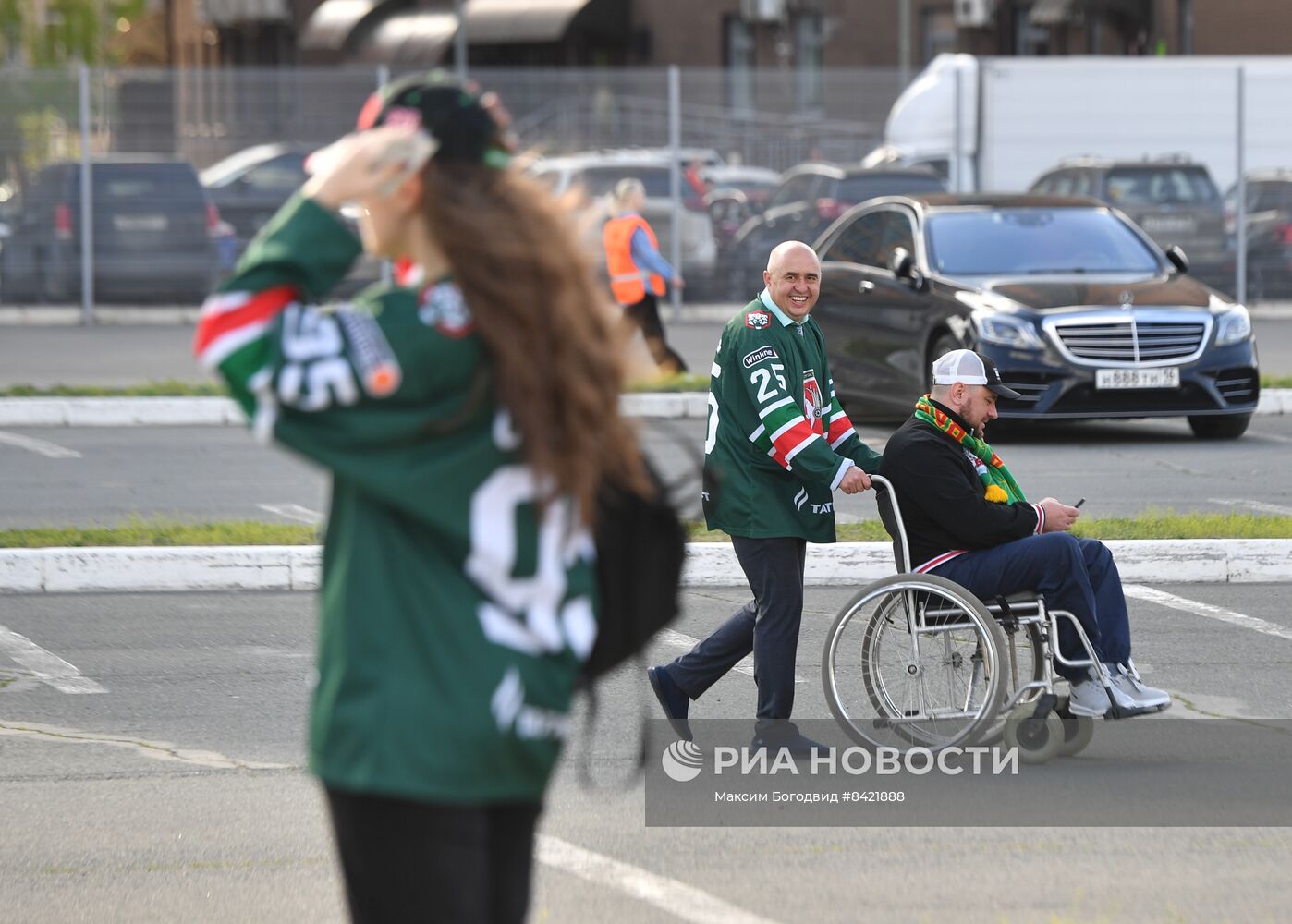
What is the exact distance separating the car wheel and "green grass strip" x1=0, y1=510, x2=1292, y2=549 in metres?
4.08

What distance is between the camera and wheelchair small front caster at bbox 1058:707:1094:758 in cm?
625

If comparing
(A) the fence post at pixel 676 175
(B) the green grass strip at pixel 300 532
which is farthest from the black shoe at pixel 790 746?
(A) the fence post at pixel 676 175

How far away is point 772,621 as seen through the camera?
20.1 feet

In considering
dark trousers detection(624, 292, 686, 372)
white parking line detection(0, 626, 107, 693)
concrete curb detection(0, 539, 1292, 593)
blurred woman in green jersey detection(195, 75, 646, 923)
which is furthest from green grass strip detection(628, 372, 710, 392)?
blurred woman in green jersey detection(195, 75, 646, 923)

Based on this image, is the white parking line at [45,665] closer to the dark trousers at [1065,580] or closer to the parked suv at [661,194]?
the dark trousers at [1065,580]

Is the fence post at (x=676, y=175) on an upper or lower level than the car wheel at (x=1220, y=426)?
upper

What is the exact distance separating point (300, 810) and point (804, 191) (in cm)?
1978

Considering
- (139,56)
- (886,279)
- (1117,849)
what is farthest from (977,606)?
(139,56)

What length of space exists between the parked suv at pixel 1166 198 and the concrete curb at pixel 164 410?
28.3 feet

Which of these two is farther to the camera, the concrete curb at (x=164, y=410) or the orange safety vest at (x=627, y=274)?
the orange safety vest at (x=627, y=274)

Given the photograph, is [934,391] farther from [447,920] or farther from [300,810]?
[447,920]

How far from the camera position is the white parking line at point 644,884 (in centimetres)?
467

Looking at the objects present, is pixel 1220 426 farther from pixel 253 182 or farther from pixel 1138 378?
pixel 253 182

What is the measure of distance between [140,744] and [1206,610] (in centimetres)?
444
